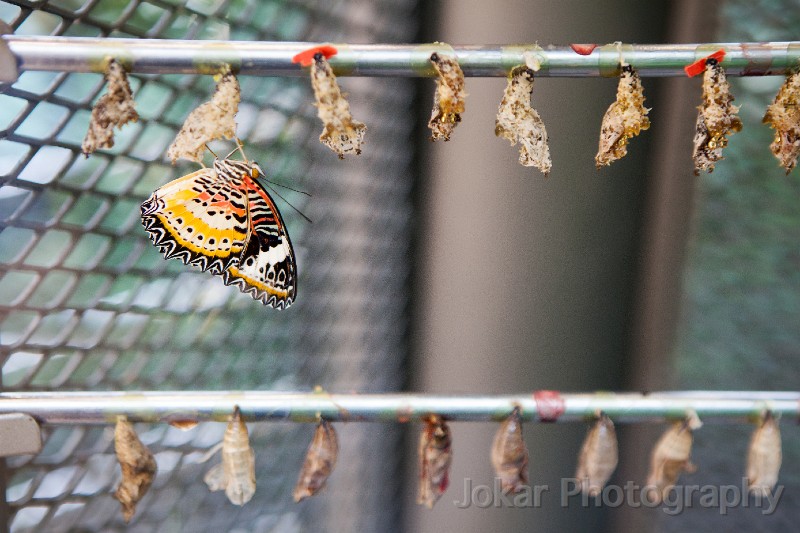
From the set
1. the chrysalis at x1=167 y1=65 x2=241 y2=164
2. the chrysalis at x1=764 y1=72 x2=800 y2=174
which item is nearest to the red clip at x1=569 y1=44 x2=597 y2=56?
the chrysalis at x1=764 y1=72 x2=800 y2=174

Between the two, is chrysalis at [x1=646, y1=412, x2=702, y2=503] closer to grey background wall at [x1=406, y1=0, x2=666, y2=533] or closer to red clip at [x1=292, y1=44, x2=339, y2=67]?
red clip at [x1=292, y1=44, x2=339, y2=67]

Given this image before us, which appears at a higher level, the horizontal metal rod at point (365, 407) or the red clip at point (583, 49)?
the red clip at point (583, 49)

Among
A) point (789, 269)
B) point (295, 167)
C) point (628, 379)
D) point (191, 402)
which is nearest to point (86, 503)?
point (191, 402)

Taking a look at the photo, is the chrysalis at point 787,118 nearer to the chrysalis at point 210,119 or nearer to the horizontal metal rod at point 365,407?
the horizontal metal rod at point 365,407

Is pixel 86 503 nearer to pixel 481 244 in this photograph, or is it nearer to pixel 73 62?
pixel 73 62

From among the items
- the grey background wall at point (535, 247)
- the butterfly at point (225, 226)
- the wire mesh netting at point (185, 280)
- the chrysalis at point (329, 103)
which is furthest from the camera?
the grey background wall at point (535, 247)

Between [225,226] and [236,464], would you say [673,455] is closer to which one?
[236,464]

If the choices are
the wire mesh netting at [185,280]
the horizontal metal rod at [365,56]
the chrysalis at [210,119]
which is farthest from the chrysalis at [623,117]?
the wire mesh netting at [185,280]

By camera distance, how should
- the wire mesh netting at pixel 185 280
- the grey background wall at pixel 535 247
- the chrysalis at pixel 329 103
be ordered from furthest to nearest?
the grey background wall at pixel 535 247
the wire mesh netting at pixel 185 280
the chrysalis at pixel 329 103
